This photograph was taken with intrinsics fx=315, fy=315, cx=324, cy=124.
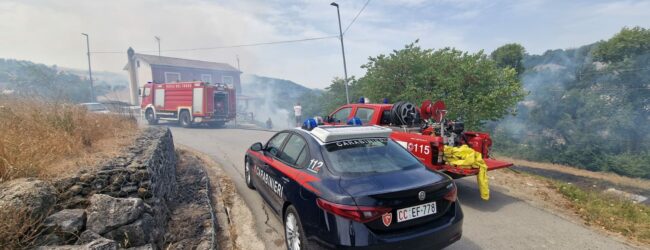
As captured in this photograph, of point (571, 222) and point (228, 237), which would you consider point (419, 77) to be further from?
point (228, 237)

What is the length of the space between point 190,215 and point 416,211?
3189 millimetres

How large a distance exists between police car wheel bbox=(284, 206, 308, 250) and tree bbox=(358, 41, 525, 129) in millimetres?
9593

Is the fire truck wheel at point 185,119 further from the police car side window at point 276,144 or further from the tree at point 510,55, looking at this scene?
the tree at point 510,55

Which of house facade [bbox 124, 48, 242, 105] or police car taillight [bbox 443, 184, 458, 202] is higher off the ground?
house facade [bbox 124, 48, 242, 105]

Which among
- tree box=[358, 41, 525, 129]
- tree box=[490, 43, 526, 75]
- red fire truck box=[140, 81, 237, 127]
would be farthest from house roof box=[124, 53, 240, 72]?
tree box=[490, 43, 526, 75]

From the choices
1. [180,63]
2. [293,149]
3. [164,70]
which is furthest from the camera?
[180,63]

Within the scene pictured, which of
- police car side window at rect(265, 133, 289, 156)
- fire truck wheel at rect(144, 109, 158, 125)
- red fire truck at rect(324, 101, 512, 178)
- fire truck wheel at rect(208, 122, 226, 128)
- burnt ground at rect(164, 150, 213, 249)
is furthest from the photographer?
fire truck wheel at rect(144, 109, 158, 125)

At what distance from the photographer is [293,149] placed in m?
3.99

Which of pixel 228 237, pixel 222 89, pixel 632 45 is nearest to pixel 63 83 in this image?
pixel 222 89

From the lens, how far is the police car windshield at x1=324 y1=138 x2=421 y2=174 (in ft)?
10.5

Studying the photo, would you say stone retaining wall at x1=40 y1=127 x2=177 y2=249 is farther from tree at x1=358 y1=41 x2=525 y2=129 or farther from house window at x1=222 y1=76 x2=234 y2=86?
house window at x1=222 y1=76 x2=234 y2=86

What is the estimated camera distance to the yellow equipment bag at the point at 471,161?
4805 millimetres

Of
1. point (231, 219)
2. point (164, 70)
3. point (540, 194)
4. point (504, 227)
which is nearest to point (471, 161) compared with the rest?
point (504, 227)

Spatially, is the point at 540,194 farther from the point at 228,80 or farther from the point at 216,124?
the point at 228,80
